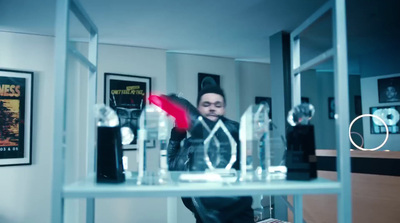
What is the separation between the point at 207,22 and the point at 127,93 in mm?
1596

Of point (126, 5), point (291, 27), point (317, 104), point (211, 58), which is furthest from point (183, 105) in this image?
point (317, 104)

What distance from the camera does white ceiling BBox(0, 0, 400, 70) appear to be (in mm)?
3141

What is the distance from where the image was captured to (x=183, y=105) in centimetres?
160

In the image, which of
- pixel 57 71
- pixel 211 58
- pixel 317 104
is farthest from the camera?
pixel 317 104

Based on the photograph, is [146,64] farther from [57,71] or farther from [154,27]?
[57,71]

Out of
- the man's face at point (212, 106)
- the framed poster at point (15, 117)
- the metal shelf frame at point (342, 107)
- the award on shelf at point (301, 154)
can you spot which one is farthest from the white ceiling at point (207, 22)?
the award on shelf at point (301, 154)

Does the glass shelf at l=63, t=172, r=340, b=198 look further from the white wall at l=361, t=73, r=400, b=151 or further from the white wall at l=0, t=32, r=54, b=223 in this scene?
the white wall at l=361, t=73, r=400, b=151

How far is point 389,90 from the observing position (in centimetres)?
479

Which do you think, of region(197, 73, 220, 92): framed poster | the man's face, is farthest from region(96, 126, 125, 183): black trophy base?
region(197, 73, 220, 92): framed poster

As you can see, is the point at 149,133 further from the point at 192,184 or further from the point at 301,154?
the point at 301,154

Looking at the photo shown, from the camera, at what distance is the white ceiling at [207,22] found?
3141 mm

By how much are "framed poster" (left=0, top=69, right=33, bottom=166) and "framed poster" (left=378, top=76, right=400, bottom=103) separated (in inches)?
201

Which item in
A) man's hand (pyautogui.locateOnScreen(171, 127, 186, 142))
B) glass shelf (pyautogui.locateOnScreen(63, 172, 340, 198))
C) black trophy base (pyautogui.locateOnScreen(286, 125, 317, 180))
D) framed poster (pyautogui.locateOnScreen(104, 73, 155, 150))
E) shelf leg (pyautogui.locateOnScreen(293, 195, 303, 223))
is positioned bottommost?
shelf leg (pyautogui.locateOnScreen(293, 195, 303, 223))

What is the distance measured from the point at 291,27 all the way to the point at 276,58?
45 cm
